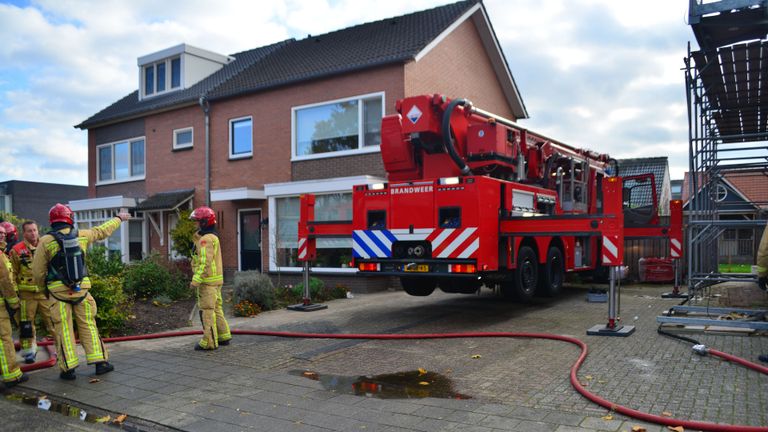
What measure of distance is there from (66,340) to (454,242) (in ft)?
15.8

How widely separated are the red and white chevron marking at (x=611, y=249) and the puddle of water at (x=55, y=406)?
5912mm

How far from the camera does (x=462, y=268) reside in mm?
8062

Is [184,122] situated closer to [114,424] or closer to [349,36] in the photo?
[349,36]

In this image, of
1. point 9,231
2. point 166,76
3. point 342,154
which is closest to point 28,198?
point 166,76

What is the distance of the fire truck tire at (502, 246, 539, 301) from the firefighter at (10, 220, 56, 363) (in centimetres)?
623

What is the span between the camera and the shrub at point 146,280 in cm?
1120

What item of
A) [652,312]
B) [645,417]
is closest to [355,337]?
[645,417]

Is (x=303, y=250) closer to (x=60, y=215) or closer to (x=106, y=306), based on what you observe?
Result: (x=106, y=306)

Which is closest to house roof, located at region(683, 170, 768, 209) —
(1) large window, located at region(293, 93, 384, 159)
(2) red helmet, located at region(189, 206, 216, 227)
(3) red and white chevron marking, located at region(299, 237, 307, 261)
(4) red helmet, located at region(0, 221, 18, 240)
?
(3) red and white chevron marking, located at region(299, 237, 307, 261)

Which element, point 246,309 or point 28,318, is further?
point 246,309

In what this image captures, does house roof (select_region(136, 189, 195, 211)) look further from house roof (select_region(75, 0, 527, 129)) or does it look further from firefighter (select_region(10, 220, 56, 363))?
firefighter (select_region(10, 220, 56, 363))

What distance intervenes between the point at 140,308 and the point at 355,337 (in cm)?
459

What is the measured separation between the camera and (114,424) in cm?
470

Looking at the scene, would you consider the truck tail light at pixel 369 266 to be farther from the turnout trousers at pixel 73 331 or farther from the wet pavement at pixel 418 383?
the turnout trousers at pixel 73 331
